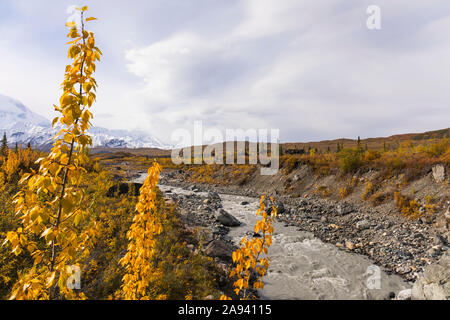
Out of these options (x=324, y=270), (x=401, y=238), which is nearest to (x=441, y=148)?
(x=401, y=238)

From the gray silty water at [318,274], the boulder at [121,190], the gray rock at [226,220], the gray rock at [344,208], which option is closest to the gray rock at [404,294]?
the gray silty water at [318,274]

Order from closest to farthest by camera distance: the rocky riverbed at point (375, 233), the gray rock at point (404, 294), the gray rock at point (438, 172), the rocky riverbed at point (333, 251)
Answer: the gray rock at point (404, 294) < the rocky riverbed at point (333, 251) < the rocky riverbed at point (375, 233) < the gray rock at point (438, 172)

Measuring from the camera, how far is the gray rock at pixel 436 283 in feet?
14.7

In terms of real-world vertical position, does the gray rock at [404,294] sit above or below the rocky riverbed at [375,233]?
below

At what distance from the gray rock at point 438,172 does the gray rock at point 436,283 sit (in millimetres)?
8497

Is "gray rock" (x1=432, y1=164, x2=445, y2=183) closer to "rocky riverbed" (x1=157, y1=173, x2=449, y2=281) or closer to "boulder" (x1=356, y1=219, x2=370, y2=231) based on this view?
"rocky riverbed" (x1=157, y1=173, x2=449, y2=281)

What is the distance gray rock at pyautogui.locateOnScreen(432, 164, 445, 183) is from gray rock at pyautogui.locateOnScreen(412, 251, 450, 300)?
8.50 m

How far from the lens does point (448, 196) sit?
1010 cm

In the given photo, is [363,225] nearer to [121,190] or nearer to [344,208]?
[344,208]

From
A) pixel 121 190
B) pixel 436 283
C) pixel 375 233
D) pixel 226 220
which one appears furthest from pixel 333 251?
pixel 121 190

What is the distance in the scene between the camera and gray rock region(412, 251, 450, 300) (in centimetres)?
447

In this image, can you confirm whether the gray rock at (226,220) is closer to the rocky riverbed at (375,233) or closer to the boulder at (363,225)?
the rocky riverbed at (375,233)
